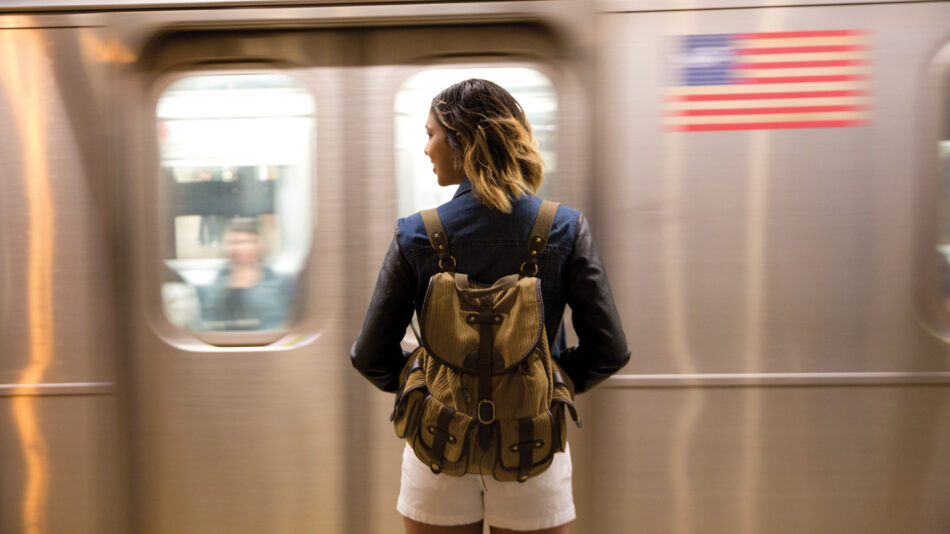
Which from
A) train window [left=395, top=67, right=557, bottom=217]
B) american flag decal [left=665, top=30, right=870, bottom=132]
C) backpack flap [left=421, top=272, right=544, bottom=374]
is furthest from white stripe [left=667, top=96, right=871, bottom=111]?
backpack flap [left=421, top=272, right=544, bottom=374]

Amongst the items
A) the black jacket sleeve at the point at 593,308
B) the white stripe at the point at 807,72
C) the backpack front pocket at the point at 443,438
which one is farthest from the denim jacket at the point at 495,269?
the white stripe at the point at 807,72

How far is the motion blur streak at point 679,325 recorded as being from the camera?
6.88 feet

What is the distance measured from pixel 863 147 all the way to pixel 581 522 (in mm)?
1501

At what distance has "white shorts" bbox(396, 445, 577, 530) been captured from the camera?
1.39m

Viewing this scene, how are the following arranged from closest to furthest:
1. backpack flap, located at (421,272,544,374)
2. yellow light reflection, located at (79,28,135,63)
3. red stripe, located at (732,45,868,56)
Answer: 1. backpack flap, located at (421,272,544,374)
2. red stripe, located at (732,45,868,56)
3. yellow light reflection, located at (79,28,135,63)

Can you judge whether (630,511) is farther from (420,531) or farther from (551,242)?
(551,242)

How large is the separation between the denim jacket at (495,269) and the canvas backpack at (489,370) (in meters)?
0.03

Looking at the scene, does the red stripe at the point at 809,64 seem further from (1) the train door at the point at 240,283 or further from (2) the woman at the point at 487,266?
(1) the train door at the point at 240,283

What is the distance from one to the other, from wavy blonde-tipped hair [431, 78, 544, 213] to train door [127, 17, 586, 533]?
87 cm

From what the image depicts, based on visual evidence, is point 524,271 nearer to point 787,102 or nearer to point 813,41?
point 787,102

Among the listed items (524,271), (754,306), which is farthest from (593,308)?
(754,306)

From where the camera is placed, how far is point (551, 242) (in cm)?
137

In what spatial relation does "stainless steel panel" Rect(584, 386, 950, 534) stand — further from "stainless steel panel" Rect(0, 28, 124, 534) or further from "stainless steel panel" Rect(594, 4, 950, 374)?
"stainless steel panel" Rect(0, 28, 124, 534)

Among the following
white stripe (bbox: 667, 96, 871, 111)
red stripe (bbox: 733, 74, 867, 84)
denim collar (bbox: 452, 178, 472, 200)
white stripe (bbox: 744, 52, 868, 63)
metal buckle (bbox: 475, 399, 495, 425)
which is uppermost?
white stripe (bbox: 744, 52, 868, 63)
